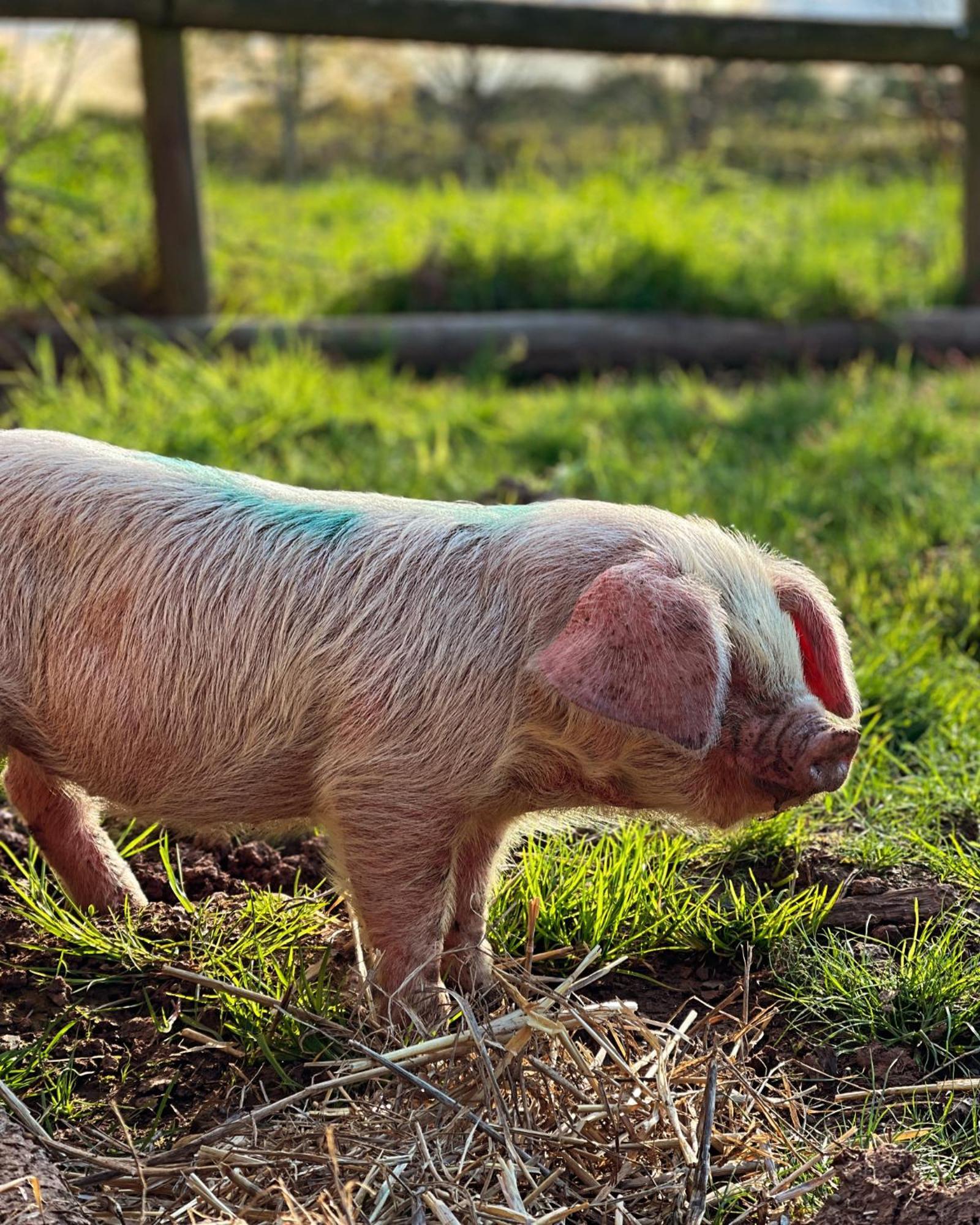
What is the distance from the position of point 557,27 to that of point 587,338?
150cm

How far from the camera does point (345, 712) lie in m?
2.44

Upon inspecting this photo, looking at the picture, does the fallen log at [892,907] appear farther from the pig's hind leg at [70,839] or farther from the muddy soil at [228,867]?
the pig's hind leg at [70,839]

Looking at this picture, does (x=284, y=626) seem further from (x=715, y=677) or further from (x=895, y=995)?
(x=895, y=995)

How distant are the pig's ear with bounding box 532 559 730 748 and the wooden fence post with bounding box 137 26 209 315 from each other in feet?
17.2

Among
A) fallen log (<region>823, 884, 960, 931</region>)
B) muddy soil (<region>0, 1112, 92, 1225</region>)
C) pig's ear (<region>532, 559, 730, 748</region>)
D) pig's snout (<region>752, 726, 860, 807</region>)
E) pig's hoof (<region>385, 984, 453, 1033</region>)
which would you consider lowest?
fallen log (<region>823, 884, 960, 931</region>)

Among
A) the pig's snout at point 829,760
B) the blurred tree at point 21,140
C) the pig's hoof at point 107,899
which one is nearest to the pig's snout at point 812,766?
the pig's snout at point 829,760

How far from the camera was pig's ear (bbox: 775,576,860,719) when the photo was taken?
8.18 ft

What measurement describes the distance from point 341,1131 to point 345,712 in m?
0.66

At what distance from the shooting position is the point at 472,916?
8.80 feet

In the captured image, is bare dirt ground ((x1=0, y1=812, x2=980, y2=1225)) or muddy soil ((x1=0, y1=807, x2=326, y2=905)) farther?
muddy soil ((x1=0, y1=807, x2=326, y2=905))

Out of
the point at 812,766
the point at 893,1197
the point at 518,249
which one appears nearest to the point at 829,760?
the point at 812,766

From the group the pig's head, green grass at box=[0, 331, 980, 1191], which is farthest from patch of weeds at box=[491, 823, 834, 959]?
the pig's head

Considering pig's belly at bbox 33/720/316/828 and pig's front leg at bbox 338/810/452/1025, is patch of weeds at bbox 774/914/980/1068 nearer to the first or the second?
pig's front leg at bbox 338/810/452/1025

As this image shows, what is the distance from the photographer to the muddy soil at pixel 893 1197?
80.0 inches
